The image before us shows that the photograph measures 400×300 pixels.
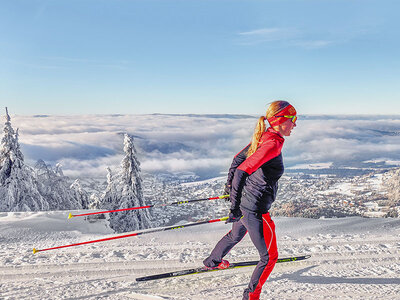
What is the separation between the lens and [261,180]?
4121mm

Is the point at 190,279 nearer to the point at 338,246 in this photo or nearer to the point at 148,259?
the point at 148,259

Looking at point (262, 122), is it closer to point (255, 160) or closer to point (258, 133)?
point (258, 133)

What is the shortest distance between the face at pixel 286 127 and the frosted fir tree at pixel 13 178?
2013cm

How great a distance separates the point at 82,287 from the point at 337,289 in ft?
12.3

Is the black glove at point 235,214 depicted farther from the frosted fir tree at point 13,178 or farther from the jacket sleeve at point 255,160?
the frosted fir tree at point 13,178

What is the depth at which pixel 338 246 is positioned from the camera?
283 inches

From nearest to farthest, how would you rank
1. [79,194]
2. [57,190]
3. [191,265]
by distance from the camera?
[191,265] < [57,190] < [79,194]

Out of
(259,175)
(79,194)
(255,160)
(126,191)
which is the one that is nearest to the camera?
(255,160)

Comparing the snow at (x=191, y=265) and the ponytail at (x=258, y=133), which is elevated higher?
the ponytail at (x=258, y=133)

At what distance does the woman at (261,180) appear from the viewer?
13.2 feet

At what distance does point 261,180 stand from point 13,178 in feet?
68.7

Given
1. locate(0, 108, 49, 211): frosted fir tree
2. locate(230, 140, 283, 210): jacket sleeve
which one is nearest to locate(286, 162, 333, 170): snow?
locate(0, 108, 49, 211): frosted fir tree

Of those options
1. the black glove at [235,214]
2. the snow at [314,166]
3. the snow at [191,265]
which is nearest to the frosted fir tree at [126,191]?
the snow at [191,265]

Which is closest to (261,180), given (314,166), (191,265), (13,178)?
(191,265)
